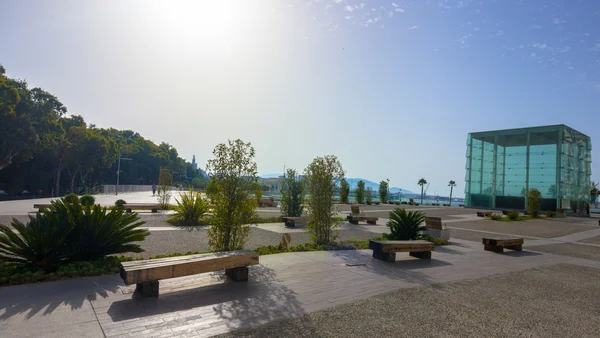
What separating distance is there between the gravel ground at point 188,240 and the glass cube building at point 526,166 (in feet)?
143

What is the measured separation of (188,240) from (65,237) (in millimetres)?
4759

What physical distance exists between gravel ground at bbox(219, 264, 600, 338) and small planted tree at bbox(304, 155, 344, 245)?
438 centimetres

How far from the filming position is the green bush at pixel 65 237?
5.73 metres

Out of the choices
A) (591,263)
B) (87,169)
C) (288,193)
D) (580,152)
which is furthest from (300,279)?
(580,152)

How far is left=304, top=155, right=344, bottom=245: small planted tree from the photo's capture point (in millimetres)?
10266

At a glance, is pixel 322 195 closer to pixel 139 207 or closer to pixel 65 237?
pixel 65 237

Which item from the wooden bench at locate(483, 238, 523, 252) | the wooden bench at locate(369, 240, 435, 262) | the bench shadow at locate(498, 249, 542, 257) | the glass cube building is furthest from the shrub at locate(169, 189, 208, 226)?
the glass cube building

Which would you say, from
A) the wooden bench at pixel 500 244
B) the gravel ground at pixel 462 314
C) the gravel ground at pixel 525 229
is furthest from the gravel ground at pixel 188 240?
the gravel ground at pixel 525 229

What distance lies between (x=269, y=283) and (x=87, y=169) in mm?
50843

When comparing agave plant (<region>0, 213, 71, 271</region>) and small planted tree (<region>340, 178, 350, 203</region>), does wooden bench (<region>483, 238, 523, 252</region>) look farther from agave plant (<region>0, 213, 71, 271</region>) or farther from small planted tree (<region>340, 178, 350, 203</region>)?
agave plant (<region>0, 213, 71, 271</region>)

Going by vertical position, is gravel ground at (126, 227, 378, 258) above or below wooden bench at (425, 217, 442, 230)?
below

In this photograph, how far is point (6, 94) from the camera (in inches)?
1153

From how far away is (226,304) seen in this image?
479 centimetres

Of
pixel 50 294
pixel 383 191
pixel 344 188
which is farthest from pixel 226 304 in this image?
pixel 383 191
